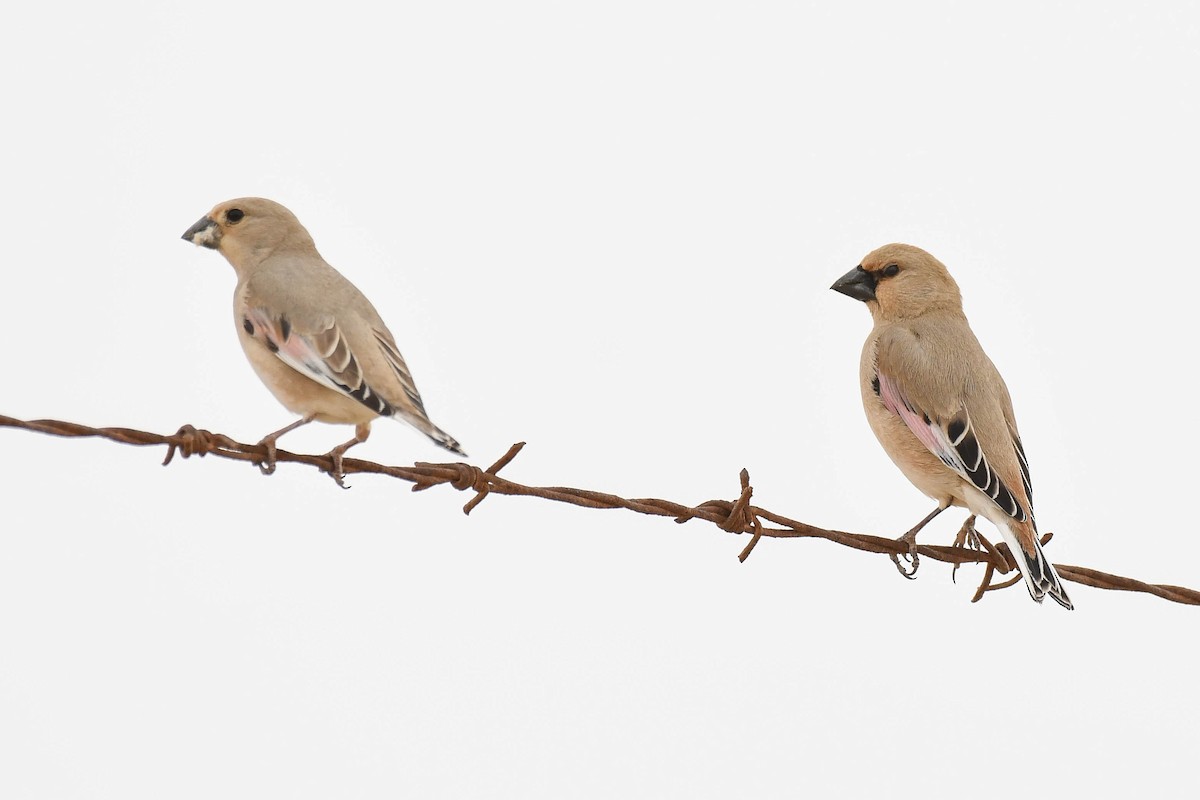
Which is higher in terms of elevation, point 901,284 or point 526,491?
point 901,284

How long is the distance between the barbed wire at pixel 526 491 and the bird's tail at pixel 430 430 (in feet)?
2.41

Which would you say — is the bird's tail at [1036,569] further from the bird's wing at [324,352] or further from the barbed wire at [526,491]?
the bird's wing at [324,352]

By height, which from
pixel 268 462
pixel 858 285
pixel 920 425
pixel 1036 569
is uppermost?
pixel 858 285

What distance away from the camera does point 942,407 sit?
722cm

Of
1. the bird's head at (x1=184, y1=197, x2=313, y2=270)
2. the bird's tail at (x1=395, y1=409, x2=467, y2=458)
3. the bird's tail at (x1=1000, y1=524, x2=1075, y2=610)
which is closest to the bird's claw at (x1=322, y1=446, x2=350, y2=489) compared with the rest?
the bird's tail at (x1=395, y1=409, x2=467, y2=458)

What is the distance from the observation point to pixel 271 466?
16.4 ft

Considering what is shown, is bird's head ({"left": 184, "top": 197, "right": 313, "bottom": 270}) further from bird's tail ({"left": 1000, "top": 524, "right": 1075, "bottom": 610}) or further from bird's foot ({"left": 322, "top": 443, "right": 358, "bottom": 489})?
bird's tail ({"left": 1000, "top": 524, "right": 1075, "bottom": 610})

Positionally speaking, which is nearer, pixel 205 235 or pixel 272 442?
pixel 272 442

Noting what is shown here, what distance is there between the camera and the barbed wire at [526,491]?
14.7 ft

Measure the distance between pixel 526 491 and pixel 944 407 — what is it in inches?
119

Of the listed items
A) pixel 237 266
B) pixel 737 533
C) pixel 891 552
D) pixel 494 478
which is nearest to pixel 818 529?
pixel 737 533

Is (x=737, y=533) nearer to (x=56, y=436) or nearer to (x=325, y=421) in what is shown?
(x=325, y=421)

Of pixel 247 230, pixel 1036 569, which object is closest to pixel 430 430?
pixel 247 230

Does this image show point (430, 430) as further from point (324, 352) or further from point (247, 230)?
point (247, 230)
